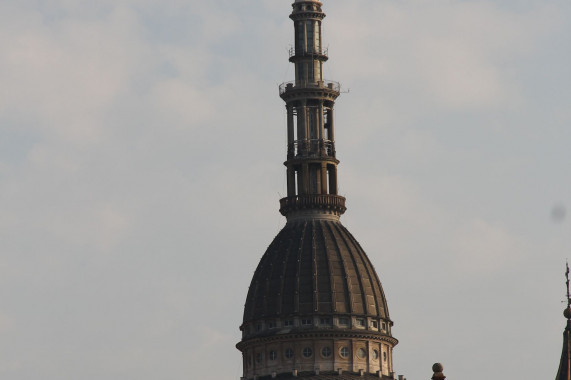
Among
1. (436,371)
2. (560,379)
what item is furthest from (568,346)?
(436,371)

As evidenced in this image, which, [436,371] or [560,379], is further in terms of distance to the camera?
[560,379]

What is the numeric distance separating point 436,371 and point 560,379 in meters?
30.5

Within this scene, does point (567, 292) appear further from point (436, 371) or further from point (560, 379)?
point (436, 371)

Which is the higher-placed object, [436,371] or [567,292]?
[567,292]

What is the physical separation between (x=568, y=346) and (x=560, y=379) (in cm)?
247

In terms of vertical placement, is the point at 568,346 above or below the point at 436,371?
above

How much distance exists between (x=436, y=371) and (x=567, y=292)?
2979cm

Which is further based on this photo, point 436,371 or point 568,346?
point 568,346

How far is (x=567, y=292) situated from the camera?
170875mm

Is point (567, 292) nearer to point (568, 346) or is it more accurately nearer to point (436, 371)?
point (568, 346)

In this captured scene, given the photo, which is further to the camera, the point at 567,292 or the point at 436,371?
the point at 567,292

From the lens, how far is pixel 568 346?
172 meters

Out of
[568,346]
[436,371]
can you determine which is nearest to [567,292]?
[568,346]
